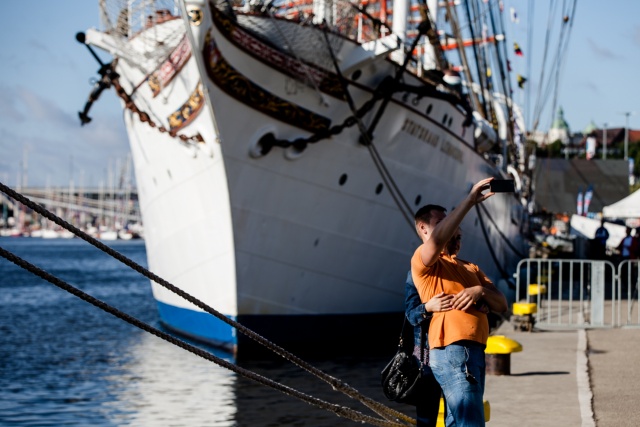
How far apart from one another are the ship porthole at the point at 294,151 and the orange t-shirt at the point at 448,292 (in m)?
8.85

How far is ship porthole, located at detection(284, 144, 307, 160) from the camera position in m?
13.7

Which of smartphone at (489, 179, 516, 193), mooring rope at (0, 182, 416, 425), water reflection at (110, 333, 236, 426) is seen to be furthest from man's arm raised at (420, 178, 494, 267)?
water reflection at (110, 333, 236, 426)

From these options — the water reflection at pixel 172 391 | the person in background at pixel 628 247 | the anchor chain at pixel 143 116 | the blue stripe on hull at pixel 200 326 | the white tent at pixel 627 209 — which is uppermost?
the white tent at pixel 627 209

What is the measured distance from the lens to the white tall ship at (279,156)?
1329 cm

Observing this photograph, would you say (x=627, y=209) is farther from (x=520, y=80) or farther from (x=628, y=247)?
(x=520, y=80)

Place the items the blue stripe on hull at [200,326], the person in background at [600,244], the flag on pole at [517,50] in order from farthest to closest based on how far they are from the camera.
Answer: the flag on pole at [517,50] → the person in background at [600,244] → the blue stripe on hull at [200,326]

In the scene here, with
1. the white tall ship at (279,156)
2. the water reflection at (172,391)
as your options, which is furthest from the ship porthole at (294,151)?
the water reflection at (172,391)

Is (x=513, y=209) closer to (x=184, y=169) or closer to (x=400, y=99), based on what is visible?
(x=400, y=99)

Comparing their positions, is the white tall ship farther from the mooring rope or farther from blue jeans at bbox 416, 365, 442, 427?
blue jeans at bbox 416, 365, 442, 427

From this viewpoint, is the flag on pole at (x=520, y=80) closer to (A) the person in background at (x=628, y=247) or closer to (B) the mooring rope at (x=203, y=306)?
(A) the person in background at (x=628, y=247)

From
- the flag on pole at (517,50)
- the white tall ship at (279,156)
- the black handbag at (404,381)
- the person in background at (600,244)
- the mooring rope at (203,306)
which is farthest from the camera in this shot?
the flag on pole at (517,50)

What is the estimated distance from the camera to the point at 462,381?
4.90m

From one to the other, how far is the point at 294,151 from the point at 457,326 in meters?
9.10

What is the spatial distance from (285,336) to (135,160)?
4924 mm
